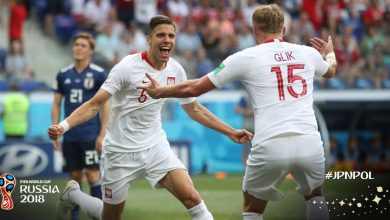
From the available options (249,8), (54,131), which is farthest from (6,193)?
(249,8)

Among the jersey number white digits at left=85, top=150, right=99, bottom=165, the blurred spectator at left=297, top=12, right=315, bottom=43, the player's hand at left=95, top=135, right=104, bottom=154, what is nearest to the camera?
the player's hand at left=95, top=135, right=104, bottom=154

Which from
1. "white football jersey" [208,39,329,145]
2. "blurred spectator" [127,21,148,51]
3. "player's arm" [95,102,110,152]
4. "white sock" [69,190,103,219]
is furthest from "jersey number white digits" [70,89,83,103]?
"blurred spectator" [127,21,148,51]

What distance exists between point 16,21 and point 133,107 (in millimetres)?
12670

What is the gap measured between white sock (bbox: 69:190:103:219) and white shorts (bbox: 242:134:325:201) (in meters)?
2.13

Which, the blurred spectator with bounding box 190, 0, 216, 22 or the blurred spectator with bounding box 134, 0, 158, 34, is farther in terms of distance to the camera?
the blurred spectator with bounding box 190, 0, 216, 22

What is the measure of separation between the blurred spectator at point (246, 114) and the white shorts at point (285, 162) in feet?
32.9

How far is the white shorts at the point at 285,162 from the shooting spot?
7.94 m

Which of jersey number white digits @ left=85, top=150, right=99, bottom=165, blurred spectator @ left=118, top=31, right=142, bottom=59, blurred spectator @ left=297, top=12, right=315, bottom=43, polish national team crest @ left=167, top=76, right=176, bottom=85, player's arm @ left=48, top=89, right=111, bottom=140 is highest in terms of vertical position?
blurred spectator @ left=297, top=12, right=315, bottom=43

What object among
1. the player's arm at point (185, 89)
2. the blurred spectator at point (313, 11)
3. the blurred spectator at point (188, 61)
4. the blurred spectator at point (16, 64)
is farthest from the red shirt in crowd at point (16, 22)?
the player's arm at point (185, 89)

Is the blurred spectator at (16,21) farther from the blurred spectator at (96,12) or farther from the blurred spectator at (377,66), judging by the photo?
the blurred spectator at (377,66)

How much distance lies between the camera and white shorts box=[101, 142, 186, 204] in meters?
9.27

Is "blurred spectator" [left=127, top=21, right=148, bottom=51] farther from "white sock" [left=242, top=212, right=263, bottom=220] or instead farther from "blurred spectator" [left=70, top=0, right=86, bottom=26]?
"white sock" [left=242, top=212, right=263, bottom=220]

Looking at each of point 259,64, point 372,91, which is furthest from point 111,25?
point 259,64

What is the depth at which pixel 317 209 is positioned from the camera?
8.29m
